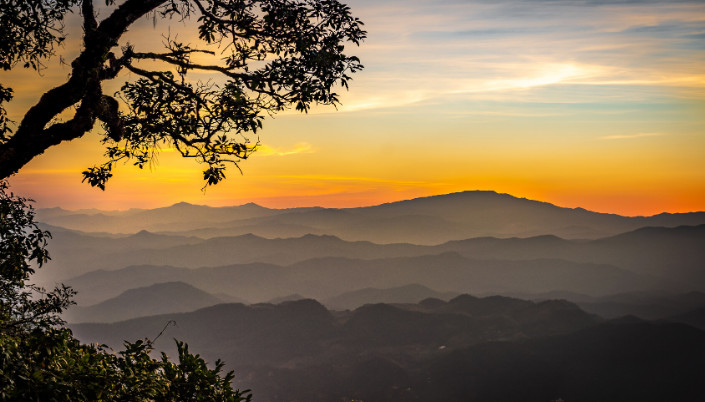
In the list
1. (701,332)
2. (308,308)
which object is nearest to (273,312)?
(308,308)

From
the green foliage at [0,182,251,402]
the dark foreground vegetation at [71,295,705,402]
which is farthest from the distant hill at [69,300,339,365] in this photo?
the green foliage at [0,182,251,402]

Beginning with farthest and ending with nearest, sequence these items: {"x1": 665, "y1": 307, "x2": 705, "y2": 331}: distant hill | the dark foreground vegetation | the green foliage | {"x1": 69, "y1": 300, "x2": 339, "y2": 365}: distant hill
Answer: {"x1": 665, "y1": 307, "x2": 705, "y2": 331}: distant hill < {"x1": 69, "y1": 300, "x2": 339, "y2": 365}: distant hill < the dark foreground vegetation < the green foliage

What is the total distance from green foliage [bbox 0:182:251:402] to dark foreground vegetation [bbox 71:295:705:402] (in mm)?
122453

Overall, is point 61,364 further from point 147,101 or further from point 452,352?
point 452,352

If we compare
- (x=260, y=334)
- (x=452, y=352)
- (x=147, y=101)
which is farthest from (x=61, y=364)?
(x=260, y=334)

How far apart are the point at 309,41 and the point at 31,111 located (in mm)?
5844

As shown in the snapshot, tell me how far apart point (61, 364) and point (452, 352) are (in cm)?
14635

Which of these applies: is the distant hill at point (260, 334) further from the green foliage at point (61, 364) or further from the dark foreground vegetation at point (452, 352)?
the green foliage at point (61, 364)

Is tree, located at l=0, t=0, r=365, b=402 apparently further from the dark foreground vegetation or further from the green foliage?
the dark foreground vegetation

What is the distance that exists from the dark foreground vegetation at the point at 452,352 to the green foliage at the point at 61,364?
402 ft

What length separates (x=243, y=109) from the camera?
10172 millimetres

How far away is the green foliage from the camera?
20.3ft

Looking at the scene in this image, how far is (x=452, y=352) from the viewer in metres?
142

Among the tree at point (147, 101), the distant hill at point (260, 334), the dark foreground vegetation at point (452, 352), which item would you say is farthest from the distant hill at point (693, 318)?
the tree at point (147, 101)
